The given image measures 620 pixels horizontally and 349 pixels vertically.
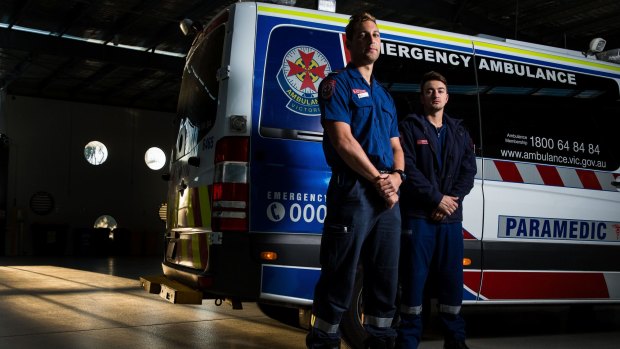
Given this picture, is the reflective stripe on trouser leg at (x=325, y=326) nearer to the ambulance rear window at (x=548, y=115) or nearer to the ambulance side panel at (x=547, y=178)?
the ambulance side panel at (x=547, y=178)

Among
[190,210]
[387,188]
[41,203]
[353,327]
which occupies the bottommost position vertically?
[353,327]

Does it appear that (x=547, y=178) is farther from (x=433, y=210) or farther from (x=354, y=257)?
(x=354, y=257)

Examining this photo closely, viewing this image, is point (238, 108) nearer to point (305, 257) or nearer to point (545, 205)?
point (305, 257)

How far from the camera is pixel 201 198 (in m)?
3.92

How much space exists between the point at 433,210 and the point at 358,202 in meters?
0.72

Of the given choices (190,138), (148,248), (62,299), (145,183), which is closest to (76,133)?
(145,183)

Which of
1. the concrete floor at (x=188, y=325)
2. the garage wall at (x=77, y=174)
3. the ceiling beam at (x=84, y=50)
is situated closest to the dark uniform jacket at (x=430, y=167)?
the concrete floor at (x=188, y=325)

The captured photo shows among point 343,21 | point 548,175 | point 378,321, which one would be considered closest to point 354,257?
point 378,321

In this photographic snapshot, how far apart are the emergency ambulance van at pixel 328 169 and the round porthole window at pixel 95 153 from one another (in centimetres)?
1500

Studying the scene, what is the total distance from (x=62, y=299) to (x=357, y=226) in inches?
201

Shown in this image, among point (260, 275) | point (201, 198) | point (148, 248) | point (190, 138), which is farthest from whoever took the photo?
point (148, 248)

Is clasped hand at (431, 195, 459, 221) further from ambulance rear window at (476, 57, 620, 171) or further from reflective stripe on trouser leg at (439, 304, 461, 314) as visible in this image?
ambulance rear window at (476, 57, 620, 171)

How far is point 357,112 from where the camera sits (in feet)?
9.72

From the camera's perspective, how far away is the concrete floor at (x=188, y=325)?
4.57 metres
